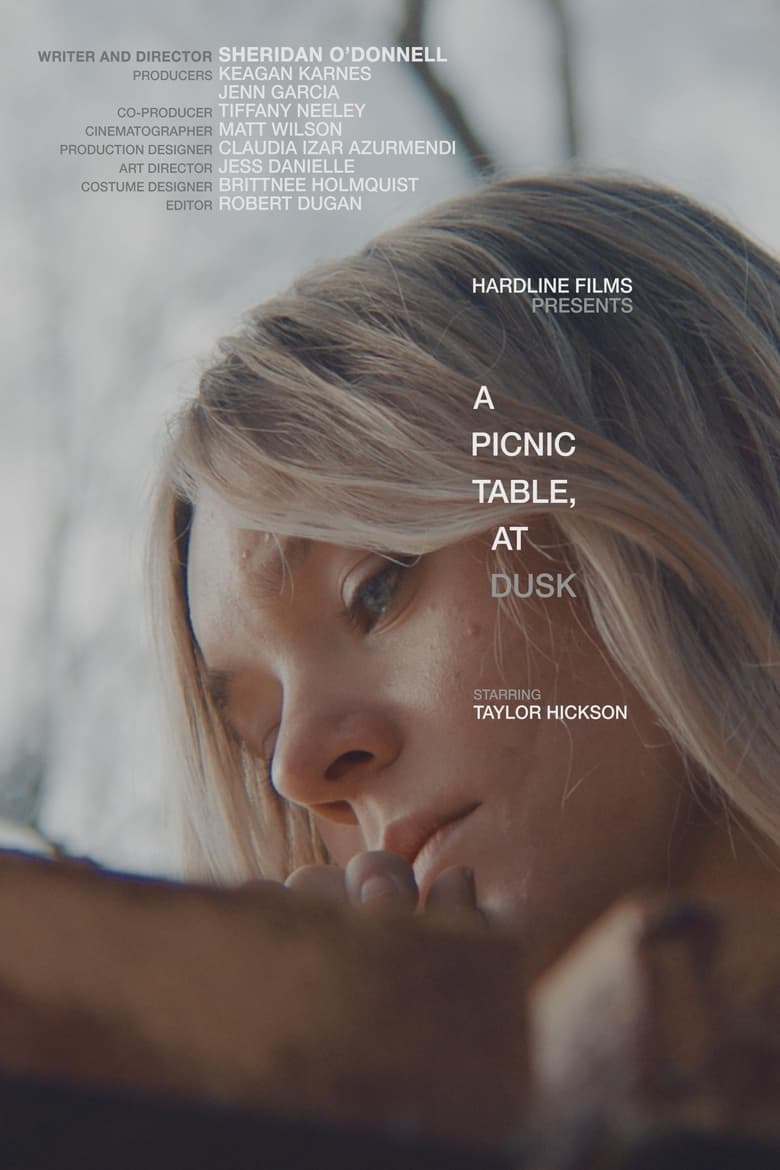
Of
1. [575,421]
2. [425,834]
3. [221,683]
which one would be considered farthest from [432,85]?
[425,834]

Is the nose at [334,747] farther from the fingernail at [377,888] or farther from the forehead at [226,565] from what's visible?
the fingernail at [377,888]

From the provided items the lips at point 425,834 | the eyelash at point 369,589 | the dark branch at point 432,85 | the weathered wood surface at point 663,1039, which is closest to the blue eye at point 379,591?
the eyelash at point 369,589

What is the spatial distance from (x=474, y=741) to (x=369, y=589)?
102 millimetres

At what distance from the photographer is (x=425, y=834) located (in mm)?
706

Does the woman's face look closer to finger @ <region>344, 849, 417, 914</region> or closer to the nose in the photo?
the nose

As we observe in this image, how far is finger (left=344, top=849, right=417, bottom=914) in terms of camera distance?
46cm

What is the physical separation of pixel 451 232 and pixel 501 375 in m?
0.15

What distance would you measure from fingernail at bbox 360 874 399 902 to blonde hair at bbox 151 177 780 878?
11.1 inches

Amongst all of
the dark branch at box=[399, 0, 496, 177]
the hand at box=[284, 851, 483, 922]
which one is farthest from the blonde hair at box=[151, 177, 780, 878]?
the hand at box=[284, 851, 483, 922]

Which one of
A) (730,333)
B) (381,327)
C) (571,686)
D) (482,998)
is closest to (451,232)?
(381,327)

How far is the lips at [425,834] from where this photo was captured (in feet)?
2.30

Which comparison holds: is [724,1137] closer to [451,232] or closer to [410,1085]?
[410,1085]

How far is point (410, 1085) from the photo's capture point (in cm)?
16

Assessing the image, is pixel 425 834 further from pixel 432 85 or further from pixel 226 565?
pixel 432 85
